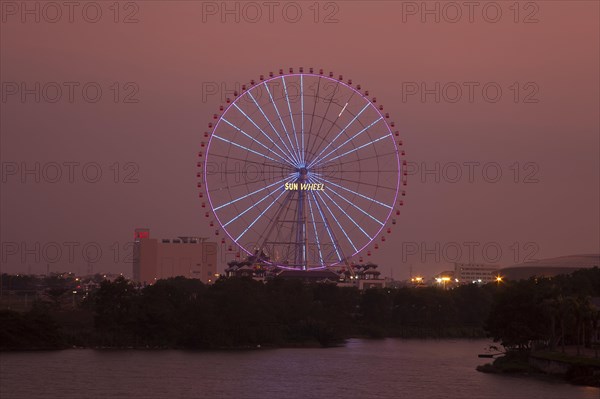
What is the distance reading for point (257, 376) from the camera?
232 ft

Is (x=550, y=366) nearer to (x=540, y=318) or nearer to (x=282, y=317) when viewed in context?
(x=540, y=318)

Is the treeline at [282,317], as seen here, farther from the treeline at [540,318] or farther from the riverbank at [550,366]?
the riverbank at [550,366]

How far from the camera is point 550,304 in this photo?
241ft

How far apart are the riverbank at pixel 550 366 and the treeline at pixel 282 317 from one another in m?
1.77

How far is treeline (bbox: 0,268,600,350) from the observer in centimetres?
7806

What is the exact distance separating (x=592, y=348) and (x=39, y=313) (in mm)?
40633

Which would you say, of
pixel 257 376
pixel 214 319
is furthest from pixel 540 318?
pixel 214 319

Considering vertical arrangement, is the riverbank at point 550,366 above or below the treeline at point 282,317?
below

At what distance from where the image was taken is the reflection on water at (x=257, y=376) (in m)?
62.0

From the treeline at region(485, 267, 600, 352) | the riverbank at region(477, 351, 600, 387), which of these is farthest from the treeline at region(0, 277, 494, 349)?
the riverbank at region(477, 351, 600, 387)

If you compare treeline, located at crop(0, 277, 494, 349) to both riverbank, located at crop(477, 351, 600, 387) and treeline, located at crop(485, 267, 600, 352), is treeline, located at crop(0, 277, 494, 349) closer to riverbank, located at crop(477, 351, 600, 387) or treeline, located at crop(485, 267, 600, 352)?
treeline, located at crop(485, 267, 600, 352)

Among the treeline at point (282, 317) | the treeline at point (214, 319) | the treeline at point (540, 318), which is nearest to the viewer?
the treeline at point (540, 318)

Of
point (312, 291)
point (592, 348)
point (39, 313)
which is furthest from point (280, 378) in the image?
point (312, 291)

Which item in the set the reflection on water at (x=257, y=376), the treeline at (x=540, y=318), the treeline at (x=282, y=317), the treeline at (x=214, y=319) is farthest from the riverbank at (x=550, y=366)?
the treeline at (x=214, y=319)
